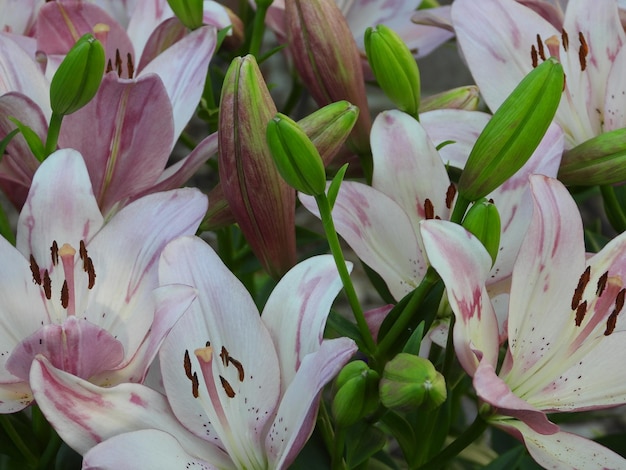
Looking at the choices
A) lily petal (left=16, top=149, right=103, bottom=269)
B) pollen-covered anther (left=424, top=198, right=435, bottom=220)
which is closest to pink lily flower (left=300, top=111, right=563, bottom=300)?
pollen-covered anther (left=424, top=198, right=435, bottom=220)

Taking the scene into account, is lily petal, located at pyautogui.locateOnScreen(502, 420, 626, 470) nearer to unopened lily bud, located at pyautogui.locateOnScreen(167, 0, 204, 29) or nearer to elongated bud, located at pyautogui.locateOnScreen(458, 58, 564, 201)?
elongated bud, located at pyautogui.locateOnScreen(458, 58, 564, 201)

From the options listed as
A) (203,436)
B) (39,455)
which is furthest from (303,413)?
(39,455)

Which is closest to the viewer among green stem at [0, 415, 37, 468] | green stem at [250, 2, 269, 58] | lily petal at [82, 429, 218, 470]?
lily petal at [82, 429, 218, 470]

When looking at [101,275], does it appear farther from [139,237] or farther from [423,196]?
[423,196]

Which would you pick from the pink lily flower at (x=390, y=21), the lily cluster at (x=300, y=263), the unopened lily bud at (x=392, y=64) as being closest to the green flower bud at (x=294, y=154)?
the lily cluster at (x=300, y=263)

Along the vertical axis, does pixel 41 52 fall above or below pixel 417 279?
above

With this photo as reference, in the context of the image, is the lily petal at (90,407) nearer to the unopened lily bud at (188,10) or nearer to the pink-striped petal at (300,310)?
the pink-striped petal at (300,310)
